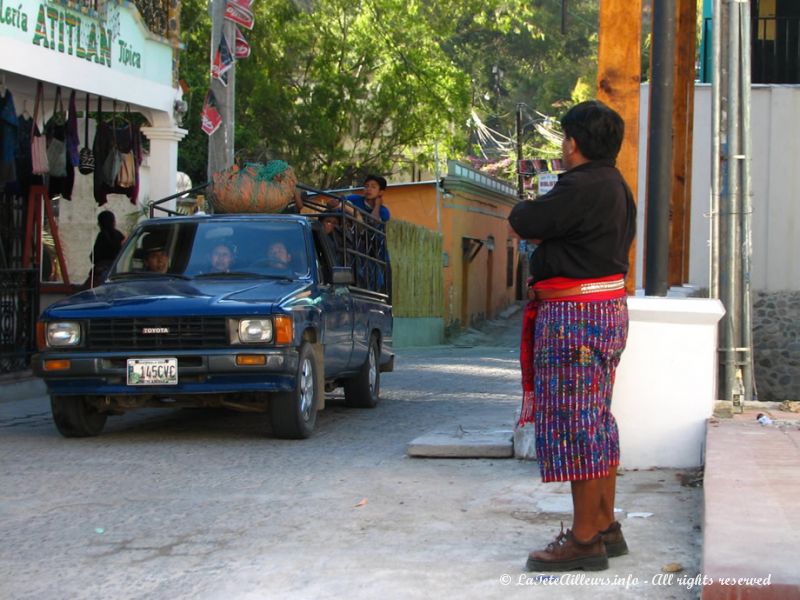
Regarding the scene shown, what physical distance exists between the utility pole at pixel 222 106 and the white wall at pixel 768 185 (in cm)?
500

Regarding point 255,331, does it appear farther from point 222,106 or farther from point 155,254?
point 222,106

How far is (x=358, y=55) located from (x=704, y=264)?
18.3m

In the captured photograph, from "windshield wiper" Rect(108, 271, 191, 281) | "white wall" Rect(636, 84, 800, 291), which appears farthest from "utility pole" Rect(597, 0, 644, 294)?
"white wall" Rect(636, 84, 800, 291)

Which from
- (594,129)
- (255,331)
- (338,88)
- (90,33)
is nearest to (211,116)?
(90,33)

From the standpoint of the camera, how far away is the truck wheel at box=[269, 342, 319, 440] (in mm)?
8992

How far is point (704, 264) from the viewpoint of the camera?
15266mm

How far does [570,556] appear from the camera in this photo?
4957 mm

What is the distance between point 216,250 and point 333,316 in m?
1.08

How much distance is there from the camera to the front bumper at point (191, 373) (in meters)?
8.70

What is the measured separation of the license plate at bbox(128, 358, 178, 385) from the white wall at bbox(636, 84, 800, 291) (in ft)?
25.6

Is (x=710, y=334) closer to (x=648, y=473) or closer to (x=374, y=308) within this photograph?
(x=648, y=473)

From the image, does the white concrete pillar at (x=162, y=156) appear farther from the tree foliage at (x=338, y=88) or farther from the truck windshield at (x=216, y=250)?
the tree foliage at (x=338, y=88)

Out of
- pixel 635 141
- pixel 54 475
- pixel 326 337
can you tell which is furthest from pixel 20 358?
pixel 635 141

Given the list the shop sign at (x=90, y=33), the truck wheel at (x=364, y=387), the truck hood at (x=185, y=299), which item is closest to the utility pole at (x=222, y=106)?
the shop sign at (x=90, y=33)
